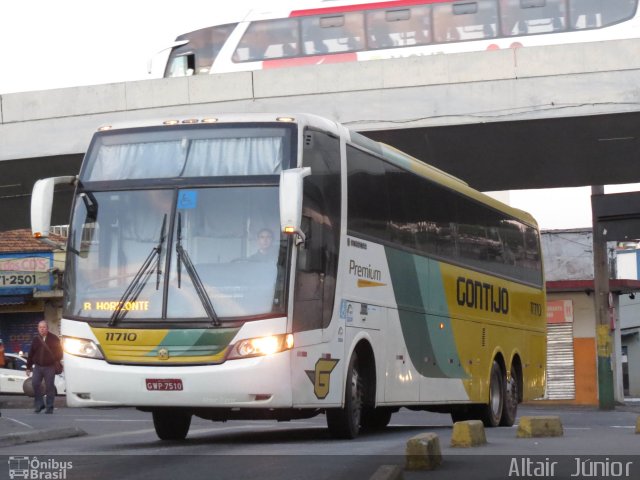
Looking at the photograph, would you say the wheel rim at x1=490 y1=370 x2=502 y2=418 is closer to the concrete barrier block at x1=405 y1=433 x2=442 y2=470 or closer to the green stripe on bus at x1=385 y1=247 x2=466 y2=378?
the green stripe on bus at x1=385 y1=247 x2=466 y2=378

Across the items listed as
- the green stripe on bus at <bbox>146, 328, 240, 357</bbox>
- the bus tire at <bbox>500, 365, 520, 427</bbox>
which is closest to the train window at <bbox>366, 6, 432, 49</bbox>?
the bus tire at <bbox>500, 365, 520, 427</bbox>

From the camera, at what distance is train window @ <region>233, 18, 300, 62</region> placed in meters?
34.5

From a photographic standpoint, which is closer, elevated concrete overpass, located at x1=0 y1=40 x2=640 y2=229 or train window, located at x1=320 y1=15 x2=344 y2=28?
elevated concrete overpass, located at x1=0 y1=40 x2=640 y2=229

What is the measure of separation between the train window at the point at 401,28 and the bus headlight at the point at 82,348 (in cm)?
2195

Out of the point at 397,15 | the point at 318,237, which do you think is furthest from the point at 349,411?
the point at 397,15

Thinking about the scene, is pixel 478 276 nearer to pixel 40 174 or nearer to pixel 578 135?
pixel 578 135

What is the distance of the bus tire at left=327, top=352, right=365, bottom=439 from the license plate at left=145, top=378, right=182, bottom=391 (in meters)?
1.97

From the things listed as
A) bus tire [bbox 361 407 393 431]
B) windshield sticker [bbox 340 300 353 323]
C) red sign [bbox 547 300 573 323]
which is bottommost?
bus tire [bbox 361 407 393 431]

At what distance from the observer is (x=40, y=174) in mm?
28312

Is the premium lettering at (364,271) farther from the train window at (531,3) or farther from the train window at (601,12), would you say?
the train window at (531,3)

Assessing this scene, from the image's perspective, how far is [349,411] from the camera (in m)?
13.7

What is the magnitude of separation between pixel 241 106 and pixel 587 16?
10756mm

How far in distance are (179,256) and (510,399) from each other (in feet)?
31.3

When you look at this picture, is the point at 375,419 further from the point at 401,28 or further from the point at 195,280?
the point at 401,28
